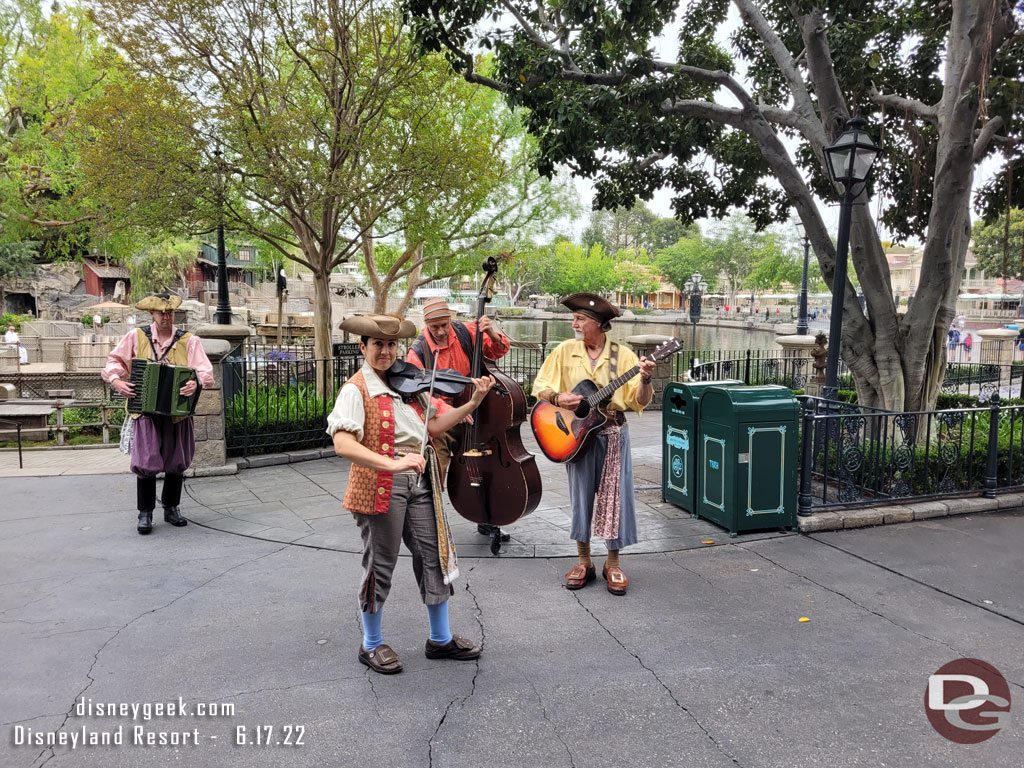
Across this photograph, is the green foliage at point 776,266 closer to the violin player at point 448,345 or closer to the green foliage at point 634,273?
the green foliage at point 634,273

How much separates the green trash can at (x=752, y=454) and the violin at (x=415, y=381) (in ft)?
9.84

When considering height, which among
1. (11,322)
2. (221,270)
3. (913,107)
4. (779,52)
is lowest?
(11,322)

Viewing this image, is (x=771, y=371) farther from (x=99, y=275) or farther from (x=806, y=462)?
(x=99, y=275)

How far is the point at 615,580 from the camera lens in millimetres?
4648

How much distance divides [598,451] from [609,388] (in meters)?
0.51

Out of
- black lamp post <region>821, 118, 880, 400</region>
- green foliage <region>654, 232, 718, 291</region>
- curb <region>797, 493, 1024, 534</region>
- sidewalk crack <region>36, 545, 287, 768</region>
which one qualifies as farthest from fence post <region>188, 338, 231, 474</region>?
green foliage <region>654, 232, 718, 291</region>

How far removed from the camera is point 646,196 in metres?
10.9

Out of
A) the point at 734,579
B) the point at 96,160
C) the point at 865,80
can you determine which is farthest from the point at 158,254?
the point at 734,579

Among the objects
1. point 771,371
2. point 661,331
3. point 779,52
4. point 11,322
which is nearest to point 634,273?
point 661,331

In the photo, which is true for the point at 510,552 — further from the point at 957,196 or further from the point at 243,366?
the point at 957,196

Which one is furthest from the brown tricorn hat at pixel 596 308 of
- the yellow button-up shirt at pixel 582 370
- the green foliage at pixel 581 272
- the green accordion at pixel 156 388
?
the green foliage at pixel 581 272

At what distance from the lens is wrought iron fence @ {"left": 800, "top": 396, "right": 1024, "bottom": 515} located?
6.39 metres

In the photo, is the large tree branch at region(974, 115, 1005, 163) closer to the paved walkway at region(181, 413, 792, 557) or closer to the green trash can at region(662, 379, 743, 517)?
the green trash can at region(662, 379, 743, 517)

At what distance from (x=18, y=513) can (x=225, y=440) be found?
84.9 inches
